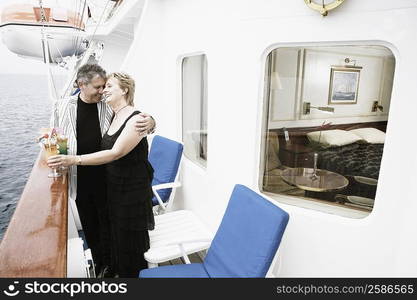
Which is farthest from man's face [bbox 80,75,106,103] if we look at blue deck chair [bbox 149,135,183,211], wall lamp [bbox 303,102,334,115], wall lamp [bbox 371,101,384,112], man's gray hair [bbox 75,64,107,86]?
wall lamp [bbox 371,101,384,112]

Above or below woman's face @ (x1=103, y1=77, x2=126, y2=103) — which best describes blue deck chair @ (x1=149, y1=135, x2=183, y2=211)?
below

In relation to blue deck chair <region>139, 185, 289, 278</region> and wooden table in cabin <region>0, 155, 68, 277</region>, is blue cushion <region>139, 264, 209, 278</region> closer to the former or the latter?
blue deck chair <region>139, 185, 289, 278</region>

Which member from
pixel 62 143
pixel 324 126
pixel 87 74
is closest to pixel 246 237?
pixel 62 143

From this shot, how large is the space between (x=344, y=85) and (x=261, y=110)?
1.01m

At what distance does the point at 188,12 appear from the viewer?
263cm

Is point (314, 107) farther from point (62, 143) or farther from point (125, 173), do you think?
point (62, 143)

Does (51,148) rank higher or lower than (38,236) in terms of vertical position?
higher

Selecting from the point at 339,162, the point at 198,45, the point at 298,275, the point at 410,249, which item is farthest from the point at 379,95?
the point at 198,45

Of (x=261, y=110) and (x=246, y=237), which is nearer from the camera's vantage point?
(x=246, y=237)

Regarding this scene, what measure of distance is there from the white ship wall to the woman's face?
817 millimetres

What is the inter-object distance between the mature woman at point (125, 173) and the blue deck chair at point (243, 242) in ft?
0.92

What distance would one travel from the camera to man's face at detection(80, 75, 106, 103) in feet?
6.04

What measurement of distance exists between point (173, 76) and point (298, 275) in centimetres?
221

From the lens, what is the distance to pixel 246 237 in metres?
1.60
